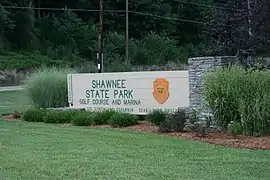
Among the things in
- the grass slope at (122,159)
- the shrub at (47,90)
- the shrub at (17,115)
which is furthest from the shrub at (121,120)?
the shrub at (47,90)

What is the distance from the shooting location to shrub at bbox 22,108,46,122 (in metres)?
22.9

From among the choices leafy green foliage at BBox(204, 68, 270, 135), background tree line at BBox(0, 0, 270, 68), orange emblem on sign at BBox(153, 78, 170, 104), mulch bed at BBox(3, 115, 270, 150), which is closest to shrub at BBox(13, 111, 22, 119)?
orange emblem on sign at BBox(153, 78, 170, 104)

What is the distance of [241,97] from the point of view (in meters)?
16.5

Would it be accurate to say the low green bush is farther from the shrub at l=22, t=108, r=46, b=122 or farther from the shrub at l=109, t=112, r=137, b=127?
the shrub at l=109, t=112, r=137, b=127

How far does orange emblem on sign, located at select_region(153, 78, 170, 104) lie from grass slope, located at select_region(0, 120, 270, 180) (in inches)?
171

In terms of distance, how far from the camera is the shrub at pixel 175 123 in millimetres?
17406

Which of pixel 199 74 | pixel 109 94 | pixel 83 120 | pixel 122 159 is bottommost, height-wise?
pixel 122 159

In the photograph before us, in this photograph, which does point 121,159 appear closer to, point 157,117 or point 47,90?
point 157,117

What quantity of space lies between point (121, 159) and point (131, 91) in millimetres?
10389

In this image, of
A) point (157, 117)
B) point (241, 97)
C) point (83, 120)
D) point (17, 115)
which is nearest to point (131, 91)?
point (83, 120)

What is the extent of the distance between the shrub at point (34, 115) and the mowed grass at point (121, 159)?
18.0 ft

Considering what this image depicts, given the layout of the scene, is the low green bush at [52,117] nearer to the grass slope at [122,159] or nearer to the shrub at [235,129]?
the grass slope at [122,159]

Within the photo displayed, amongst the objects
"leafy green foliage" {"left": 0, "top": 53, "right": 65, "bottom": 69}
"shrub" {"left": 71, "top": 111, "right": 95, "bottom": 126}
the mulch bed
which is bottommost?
the mulch bed

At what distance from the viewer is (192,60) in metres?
18.6
